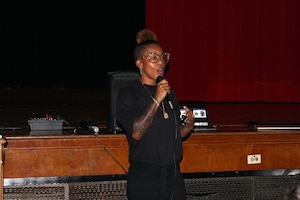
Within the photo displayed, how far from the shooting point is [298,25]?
Result: 8.35 meters

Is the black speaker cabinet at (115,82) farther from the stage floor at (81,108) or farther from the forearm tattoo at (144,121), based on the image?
the stage floor at (81,108)

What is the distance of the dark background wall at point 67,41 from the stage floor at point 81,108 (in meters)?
0.47

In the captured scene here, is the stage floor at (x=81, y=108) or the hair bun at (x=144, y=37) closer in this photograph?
the hair bun at (x=144, y=37)

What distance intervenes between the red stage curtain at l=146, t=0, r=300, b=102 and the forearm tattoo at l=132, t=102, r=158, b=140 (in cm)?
524

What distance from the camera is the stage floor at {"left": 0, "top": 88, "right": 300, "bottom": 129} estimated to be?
6.16 metres

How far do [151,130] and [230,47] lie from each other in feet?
18.6

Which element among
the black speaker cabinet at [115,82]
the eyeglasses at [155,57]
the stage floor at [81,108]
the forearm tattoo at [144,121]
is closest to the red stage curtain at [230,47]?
the stage floor at [81,108]

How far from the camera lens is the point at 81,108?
793 cm

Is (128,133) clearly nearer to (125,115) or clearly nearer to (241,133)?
(125,115)

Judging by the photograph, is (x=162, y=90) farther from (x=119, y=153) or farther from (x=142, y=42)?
(x=119, y=153)

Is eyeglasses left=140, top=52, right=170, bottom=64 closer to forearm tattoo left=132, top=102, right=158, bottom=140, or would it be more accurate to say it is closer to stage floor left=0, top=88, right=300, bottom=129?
forearm tattoo left=132, top=102, right=158, bottom=140

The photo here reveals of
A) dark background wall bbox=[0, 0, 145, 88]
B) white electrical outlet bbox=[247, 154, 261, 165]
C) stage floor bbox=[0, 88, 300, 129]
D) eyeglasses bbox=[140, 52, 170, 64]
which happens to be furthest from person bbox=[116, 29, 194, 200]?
dark background wall bbox=[0, 0, 145, 88]

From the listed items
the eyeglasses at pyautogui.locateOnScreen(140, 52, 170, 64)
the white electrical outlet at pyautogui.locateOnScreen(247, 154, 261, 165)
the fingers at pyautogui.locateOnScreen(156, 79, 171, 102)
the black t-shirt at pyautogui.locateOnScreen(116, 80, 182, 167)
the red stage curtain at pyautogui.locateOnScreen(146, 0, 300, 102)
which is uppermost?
the red stage curtain at pyautogui.locateOnScreen(146, 0, 300, 102)

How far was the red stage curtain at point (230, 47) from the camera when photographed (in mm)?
7941
